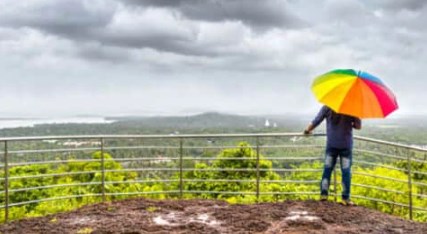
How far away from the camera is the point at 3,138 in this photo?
6340 mm

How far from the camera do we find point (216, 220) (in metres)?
5.93

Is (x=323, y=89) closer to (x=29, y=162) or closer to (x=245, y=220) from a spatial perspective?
(x=245, y=220)

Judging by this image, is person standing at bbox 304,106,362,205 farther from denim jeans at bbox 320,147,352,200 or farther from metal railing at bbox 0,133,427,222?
metal railing at bbox 0,133,427,222

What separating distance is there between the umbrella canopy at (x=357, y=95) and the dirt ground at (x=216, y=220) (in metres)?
1.25

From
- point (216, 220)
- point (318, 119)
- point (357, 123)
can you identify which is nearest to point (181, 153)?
point (216, 220)

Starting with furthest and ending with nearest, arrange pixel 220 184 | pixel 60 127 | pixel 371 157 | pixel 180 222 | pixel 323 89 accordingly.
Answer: pixel 60 127 → pixel 220 184 → pixel 371 157 → pixel 323 89 → pixel 180 222

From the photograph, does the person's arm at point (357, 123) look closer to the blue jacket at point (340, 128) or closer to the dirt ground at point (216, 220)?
the blue jacket at point (340, 128)

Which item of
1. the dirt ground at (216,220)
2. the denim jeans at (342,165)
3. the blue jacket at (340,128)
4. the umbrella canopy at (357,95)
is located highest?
the umbrella canopy at (357,95)


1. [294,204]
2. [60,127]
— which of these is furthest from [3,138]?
[60,127]

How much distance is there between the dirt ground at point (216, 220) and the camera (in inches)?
219

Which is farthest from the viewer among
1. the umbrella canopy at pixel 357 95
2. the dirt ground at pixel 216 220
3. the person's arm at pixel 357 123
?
the person's arm at pixel 357 123

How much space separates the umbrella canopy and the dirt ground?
1.25 meters

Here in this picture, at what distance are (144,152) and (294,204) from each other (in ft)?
7.64

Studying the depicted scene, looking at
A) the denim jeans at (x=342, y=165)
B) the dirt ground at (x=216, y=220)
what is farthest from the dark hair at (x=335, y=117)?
the dirt ground at (x=216, y=220)
